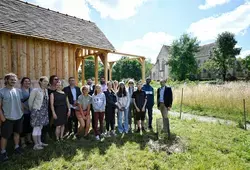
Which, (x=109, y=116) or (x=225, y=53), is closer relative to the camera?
(x=109, y=116)

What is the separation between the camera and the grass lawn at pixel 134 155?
14.0ft

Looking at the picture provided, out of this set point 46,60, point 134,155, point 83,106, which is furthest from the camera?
point 46,60

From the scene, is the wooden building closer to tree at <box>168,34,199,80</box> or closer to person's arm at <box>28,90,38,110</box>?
person's arm at <box>28,90,38,110</box>

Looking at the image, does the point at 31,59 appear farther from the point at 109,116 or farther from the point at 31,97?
the point at 109,116

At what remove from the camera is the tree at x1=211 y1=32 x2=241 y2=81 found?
34656 millimetres

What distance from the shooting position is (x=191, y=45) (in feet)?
126

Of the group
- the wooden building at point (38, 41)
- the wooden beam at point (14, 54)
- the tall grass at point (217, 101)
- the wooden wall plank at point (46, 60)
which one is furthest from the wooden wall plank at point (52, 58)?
the tall grass at point (217, 101)

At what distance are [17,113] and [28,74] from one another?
107 inches

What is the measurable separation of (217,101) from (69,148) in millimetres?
8795

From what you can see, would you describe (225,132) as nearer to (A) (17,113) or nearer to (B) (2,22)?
(A) (17,113)

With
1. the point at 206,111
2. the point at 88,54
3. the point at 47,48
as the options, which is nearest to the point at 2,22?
the point at 47,48

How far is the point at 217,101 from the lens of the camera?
1077 cm

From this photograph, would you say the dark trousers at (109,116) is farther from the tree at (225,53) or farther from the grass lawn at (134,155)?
the tree at (225,53)

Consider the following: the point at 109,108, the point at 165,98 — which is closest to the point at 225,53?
the point at 165,98
